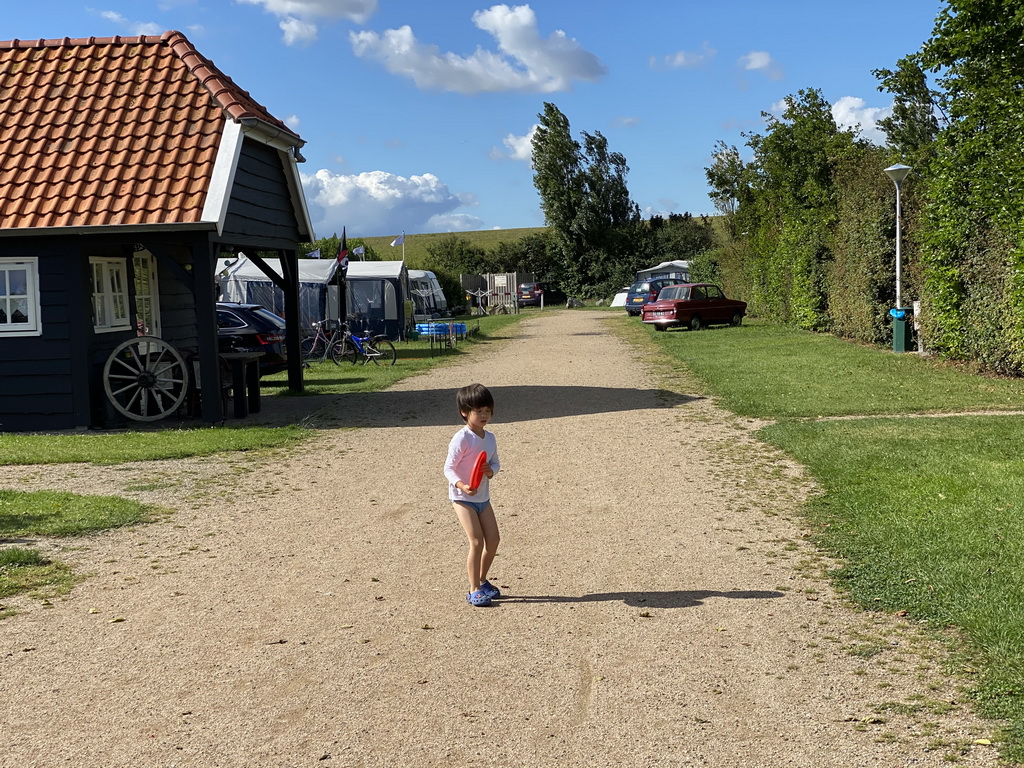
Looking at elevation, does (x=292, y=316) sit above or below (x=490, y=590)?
above

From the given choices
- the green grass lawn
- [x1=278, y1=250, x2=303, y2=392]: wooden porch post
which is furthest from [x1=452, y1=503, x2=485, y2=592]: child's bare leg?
[x1=278, y1=250, x2=303, y2=392]: wooden porch post

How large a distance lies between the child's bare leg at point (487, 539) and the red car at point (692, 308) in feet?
102

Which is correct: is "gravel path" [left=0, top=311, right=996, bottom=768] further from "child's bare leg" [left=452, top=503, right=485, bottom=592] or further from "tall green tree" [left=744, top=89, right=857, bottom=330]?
"tall green tree" [left=744, top=89, right=857, bottom=330]

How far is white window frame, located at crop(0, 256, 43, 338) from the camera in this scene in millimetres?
14383

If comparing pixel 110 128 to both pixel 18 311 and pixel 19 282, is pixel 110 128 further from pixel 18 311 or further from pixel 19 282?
pixel 18 311

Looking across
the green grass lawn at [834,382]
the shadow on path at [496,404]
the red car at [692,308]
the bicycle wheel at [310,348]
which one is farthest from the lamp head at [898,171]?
the red car at [692,308]

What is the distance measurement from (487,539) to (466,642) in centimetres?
86

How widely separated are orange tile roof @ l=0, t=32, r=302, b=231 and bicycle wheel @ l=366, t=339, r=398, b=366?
9178 mm

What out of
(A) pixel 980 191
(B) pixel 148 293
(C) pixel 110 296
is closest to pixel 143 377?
(C) pixel 110 296

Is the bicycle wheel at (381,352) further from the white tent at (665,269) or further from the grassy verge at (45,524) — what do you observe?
the white tent at (665,269)

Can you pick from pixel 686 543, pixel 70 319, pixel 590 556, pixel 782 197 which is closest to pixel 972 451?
pixel 686 543

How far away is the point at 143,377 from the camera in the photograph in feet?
48.5

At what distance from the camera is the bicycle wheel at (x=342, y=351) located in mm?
25827

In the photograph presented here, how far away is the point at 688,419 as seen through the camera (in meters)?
14.0
